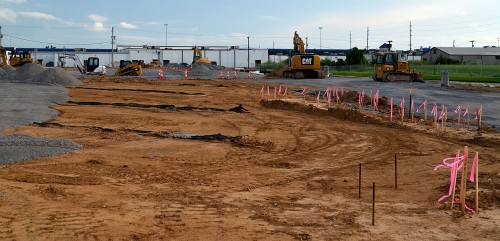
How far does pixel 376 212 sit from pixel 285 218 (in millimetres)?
1348

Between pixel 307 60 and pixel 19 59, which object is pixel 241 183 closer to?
pixel 307 60

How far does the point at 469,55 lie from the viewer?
96.9 metres

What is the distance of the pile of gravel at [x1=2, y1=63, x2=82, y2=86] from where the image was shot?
1337 inches

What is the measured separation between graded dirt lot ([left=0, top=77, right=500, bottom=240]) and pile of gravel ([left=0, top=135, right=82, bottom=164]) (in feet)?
0.99

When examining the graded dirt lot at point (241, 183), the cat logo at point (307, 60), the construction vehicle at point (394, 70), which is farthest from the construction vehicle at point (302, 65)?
the graded dirt lot at point (241, 183)

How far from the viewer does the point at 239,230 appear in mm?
6207

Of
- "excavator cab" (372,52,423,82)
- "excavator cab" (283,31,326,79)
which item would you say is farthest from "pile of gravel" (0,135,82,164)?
"excavator cab" (283,31,326,79)

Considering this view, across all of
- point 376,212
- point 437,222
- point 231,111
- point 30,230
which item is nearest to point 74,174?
point 30,230

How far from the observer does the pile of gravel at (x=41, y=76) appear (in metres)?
34.0

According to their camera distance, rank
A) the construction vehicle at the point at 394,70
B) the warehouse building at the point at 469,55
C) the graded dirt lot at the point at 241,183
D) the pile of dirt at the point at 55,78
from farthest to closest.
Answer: the warehouse building at the point at 469,55 → the construction vehicle at the point at 394,70 → the pile of dirt at the point at 55,78 → the graded dirt lot at the point at 241,183

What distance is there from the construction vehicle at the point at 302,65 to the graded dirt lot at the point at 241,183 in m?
30.6

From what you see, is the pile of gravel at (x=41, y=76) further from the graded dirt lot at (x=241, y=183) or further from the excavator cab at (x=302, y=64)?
the excavator cab at (x=302, y=64)

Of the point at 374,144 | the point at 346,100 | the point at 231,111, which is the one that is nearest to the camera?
the point at 374,144

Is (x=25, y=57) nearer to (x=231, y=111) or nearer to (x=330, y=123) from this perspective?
(x=231, y=111)
